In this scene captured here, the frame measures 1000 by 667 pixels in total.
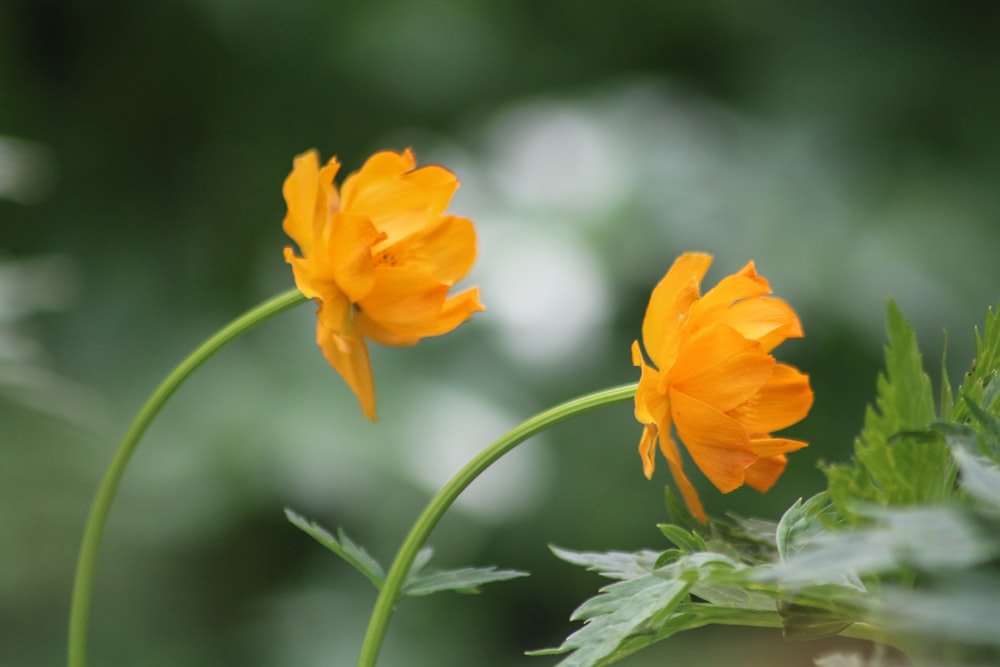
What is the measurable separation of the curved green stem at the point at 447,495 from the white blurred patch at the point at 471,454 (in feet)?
3.38

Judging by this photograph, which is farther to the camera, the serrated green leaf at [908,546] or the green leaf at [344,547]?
the green leaf at [344,547]

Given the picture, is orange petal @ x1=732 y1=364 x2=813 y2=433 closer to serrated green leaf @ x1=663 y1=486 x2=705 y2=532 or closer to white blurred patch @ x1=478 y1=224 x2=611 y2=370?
serrated green leaf @ x1=663 y1=486 x2=705 y2=532

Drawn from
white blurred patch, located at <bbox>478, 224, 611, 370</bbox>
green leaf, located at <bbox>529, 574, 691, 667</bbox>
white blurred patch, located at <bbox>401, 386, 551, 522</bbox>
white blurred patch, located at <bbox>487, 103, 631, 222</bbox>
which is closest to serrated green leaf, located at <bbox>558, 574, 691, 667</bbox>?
green leaf, located at <bbox>529, 574, 691, 667</bbox>

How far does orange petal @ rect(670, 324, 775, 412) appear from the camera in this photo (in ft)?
0.91

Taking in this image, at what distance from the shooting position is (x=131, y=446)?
32cm

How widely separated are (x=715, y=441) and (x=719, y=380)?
16mm

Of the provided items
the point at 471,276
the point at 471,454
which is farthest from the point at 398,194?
the point at 471,276

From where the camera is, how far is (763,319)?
30 cm

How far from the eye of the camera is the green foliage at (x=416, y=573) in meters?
0.29

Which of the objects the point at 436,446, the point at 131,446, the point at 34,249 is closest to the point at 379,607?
the point at 131,446

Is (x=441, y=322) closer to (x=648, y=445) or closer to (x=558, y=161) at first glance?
(x=648, y=445)

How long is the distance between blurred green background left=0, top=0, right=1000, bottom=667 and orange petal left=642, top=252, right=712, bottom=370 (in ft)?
2.81

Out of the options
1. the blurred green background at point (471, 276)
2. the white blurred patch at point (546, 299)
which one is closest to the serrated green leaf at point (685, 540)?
the blurred green background at point (471, 276)

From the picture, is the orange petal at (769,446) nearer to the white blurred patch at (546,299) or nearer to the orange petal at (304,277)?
the orange petal at (304,277)
